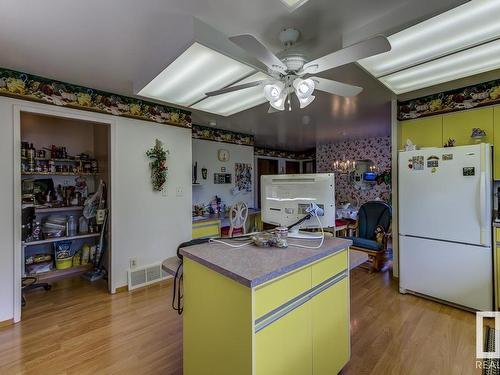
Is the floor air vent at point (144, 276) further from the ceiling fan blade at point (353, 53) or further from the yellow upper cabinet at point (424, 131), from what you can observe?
the yellow upper cabinet at point (424, 131)

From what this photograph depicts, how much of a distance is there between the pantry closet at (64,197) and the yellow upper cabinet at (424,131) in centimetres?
380

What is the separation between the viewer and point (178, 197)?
3510 mm

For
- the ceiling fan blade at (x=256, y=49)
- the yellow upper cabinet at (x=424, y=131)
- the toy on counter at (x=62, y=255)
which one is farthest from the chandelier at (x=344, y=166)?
the toy on counter at (x=62, y=255)

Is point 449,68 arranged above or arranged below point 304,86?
above

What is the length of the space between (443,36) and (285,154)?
19.4ft

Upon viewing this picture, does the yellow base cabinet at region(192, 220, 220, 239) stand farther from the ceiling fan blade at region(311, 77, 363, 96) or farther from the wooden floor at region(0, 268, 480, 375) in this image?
the ceiling fan blade at region(311, 77, 363, 96)

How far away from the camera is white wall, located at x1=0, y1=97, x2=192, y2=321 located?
233cm

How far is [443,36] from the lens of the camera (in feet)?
4.78

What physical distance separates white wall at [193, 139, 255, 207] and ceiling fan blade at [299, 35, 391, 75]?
11.2 feet

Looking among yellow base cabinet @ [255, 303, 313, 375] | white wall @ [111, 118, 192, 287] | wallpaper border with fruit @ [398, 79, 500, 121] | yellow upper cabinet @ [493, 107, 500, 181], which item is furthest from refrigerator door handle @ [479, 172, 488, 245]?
white wall @ [111, 118, 192, 287]

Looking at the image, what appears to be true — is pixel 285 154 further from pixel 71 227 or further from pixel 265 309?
pixel 265 309

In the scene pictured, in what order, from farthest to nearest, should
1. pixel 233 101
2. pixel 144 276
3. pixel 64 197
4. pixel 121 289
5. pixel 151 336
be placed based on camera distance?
pixel 64 197 < pixel 144 276 < pixel 121 289 < pixel 233 101 < pixel 151 336

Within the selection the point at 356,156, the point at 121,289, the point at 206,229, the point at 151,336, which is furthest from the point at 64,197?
the point at 356,156

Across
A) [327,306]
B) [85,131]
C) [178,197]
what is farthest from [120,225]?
[327,306]
